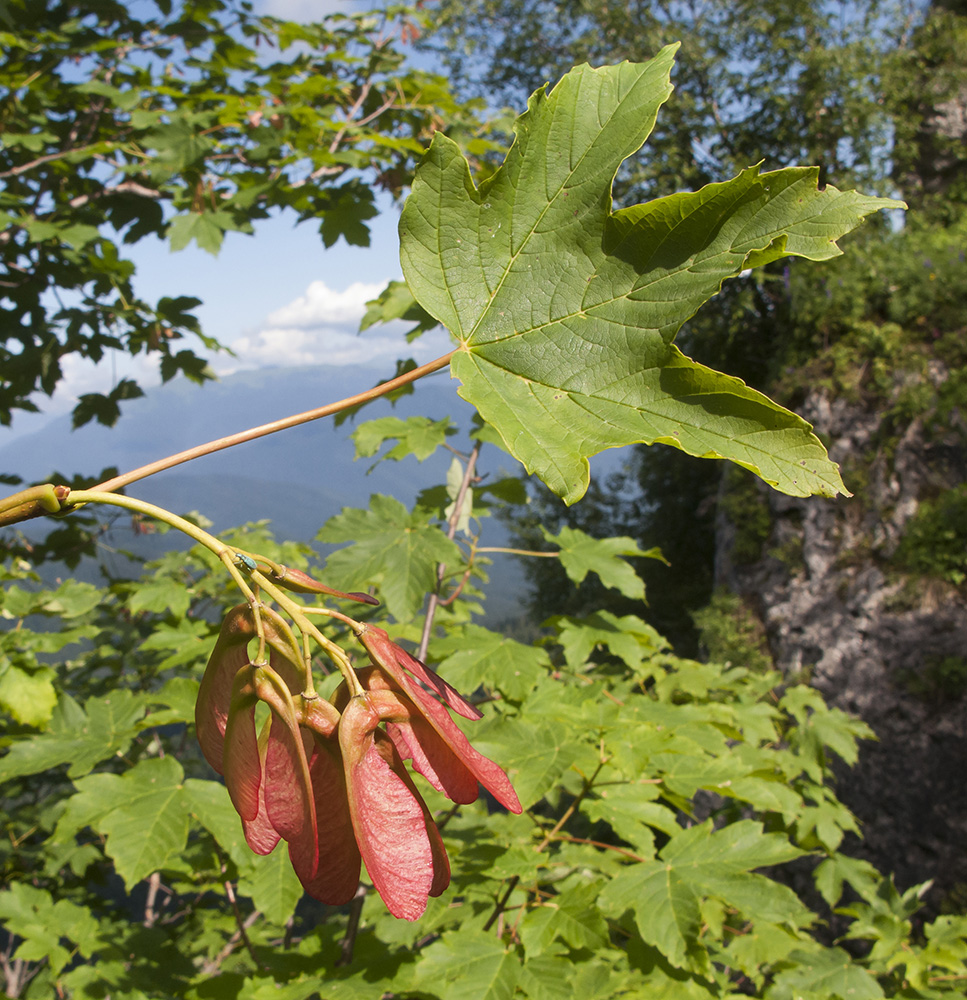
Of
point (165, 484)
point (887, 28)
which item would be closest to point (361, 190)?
point (887, 28)

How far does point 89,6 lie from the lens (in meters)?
2.61

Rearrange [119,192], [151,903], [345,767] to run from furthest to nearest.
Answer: [119,192]
[151,903]
[345,767]

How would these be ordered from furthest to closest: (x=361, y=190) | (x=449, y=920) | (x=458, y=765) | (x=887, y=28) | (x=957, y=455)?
1. (x=887, y=28)
2. (x=957, y=455)
3. (x=361, y=190)
4. (x=449, y=920)
5. (x=458, y=765)

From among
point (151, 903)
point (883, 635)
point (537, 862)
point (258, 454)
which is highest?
point (258, 454)

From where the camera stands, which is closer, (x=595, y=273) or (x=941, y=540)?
(x=595, y=273)

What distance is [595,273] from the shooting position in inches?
21.4

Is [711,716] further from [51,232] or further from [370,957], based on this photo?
[51,232]

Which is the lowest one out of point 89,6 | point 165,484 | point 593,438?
point 593,438

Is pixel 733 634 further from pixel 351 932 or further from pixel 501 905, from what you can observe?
pixel 351 932

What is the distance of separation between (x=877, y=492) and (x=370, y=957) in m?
6.51

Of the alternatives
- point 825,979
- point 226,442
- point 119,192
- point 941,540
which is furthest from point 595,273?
point 941,540

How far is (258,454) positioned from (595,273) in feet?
194

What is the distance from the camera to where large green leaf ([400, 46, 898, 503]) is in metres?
0.46

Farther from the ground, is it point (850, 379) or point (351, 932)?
point (850, 379)
